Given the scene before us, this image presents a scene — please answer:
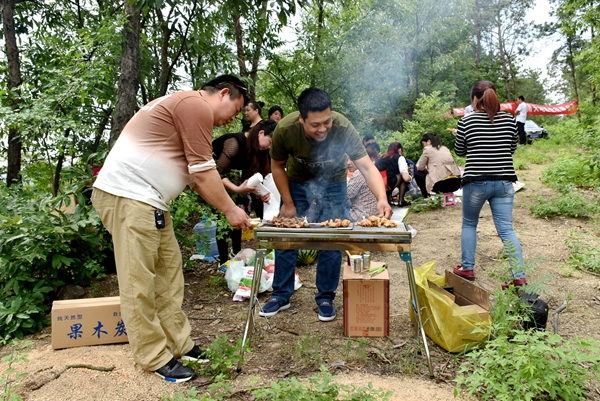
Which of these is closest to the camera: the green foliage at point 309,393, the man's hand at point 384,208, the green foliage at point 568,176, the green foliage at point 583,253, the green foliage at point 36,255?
the green foliage at point 309,393

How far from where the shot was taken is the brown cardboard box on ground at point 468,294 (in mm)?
3025

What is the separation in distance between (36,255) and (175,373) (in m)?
1.72

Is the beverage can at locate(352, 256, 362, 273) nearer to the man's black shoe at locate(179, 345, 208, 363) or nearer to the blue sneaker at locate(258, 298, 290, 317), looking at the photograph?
the blue sneaker at locate(258, 298, 290, 317)

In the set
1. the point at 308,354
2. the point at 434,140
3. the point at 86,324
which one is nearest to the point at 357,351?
the point at 308,354

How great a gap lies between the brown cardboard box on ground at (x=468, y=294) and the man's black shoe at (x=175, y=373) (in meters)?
1.87

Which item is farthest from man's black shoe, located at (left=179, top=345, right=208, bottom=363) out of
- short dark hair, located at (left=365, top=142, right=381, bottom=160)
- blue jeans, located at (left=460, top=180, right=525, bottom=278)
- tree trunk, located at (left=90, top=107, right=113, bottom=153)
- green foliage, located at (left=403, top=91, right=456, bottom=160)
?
green foliage, located at (left=403, top=91, right=456, bottom=160)

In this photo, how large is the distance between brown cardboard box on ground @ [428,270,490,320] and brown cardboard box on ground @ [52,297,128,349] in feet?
8.13

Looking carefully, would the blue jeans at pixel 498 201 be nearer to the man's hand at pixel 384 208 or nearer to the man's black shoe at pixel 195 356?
the man's hand at pixel 384 208

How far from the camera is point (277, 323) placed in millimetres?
3727

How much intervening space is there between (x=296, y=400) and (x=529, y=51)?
38.2m

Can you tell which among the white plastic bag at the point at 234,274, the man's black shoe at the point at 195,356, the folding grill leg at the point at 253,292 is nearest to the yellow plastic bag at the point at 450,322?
the folding grill leg at the point at 253,292

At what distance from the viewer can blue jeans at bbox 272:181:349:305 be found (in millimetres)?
3766

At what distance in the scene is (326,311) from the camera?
374cm

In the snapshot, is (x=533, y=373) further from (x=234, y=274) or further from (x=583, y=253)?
(x=583, y=253)
